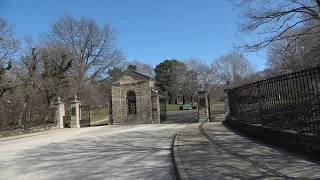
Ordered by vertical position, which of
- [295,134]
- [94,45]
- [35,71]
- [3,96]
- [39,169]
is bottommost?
[39,169]

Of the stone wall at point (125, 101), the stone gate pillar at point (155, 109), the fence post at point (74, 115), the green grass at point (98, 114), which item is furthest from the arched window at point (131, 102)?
the green grass at point (98, 114)

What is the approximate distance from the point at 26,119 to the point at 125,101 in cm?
899

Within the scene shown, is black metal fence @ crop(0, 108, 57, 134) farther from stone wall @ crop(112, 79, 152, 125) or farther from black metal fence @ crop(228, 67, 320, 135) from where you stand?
black metal fence @ crop(228, 67, 320, 135)

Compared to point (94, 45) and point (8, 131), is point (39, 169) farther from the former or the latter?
point (94, 45)

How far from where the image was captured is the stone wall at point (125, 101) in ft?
88.6

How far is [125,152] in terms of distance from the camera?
9594 mm

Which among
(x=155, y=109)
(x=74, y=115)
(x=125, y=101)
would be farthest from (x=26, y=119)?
(x=155, y=109)

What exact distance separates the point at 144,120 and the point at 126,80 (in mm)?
4354

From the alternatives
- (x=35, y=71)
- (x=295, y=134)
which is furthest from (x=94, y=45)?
(x=295, y=134)

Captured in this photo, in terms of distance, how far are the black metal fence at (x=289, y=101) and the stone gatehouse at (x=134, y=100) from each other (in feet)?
52.4

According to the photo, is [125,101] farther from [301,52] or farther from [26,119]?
[301,52]

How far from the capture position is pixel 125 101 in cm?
2772

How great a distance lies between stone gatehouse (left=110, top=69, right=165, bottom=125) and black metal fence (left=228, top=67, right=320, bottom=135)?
1598cm

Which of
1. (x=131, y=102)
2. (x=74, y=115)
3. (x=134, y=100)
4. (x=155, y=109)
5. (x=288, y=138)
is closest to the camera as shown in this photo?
(x=288, y=138)
